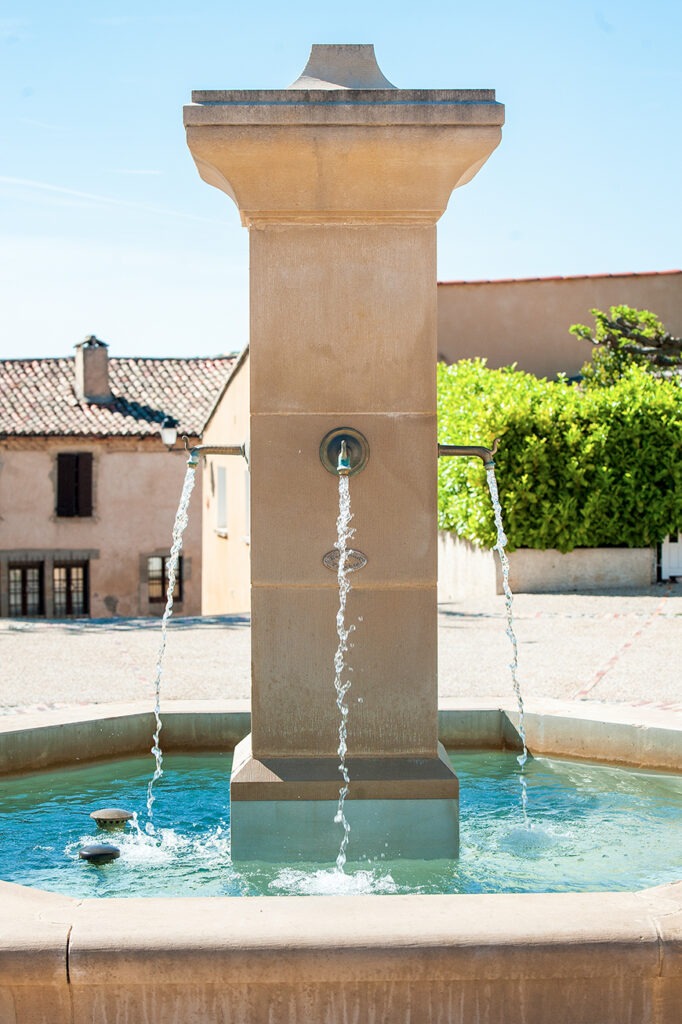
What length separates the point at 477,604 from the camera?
613 inches

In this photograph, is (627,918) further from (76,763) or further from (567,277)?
(567,277)

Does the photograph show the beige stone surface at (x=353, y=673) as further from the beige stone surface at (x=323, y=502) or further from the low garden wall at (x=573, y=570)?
the low garden wall at (x=573, y=570)

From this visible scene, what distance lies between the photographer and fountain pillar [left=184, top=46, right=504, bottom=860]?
13.8 ft

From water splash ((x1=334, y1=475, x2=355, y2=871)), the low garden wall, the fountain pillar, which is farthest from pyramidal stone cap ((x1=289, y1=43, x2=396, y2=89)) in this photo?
the low garden wall

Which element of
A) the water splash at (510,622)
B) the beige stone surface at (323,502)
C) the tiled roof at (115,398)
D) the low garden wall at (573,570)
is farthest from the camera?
the tiled roof at (115,398)

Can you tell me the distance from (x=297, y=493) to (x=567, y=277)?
2152cm

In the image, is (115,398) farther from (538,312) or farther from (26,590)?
(538,312)

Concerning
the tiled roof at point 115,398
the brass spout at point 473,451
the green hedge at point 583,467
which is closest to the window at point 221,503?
the tiled roof at point 115,398

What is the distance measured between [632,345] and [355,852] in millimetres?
18478

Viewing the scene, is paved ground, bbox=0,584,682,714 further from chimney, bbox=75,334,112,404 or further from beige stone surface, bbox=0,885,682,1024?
chimney, bbox=75,334,112,404

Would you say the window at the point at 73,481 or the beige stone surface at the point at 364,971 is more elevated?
the window at the point at 73,481

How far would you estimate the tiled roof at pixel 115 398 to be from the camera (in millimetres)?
30422

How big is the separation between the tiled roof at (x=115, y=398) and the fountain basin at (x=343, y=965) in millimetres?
27262

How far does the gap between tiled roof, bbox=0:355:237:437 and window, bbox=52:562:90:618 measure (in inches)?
141
